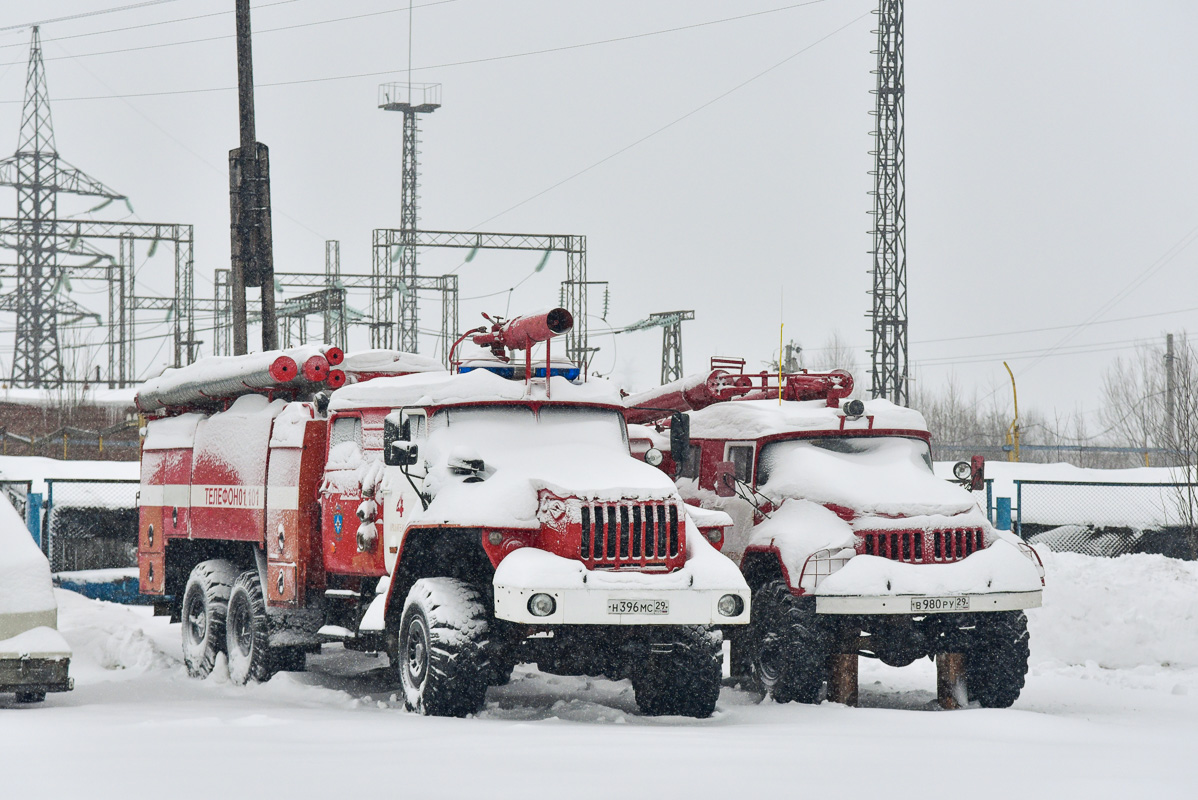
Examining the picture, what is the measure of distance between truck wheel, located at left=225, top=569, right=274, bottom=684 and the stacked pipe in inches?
71.8

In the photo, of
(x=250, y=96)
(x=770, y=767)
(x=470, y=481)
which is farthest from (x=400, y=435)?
(x=250, y=96)

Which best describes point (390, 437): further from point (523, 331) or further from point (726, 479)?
point (726, 479)

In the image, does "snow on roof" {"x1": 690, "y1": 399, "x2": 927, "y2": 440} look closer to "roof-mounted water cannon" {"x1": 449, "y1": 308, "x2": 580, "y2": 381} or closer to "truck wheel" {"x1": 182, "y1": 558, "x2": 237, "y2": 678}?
"roof-mounted water cannon" {"x1": 449, "y1": 308, "x2": 580, "y2": 381}

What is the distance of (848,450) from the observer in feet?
43.3

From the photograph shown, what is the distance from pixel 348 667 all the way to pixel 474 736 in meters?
6.73

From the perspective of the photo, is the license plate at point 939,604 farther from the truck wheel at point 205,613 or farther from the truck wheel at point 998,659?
the truck wheel at point 205,613

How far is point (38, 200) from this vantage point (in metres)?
65.4

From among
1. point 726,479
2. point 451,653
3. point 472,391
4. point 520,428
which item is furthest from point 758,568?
point 451,653

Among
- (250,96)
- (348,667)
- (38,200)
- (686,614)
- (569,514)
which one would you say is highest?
(38,200)

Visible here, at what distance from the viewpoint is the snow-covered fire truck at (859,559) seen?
1170cm

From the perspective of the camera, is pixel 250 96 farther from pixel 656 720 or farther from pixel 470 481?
pixel 656 720

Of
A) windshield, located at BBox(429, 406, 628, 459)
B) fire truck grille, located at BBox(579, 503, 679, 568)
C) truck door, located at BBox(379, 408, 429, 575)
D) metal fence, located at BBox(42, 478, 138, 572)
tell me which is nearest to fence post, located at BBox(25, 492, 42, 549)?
metal fence, located at BBox(42, 478, 138, 572)

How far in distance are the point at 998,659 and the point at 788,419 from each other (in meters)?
2.81

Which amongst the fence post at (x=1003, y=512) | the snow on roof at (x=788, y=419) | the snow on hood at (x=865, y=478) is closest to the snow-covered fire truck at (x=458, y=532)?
the snow on hood at (x=865, y=478)
